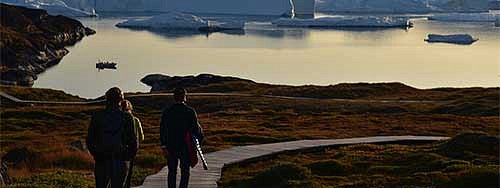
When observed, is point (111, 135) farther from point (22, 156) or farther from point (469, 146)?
point (469, 146)

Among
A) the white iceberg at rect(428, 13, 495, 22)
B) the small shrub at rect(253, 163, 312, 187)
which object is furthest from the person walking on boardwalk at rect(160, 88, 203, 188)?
the white iceberg at rect(428, 13, 495, 22)

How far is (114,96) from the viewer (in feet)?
25.0

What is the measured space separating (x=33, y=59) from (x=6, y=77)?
11212mm

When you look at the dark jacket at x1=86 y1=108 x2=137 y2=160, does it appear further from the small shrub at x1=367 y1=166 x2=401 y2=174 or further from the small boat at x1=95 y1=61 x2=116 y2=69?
the small boat at x1=95 y1=61 x2=116 y2=69

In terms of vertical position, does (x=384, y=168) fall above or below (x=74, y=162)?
above

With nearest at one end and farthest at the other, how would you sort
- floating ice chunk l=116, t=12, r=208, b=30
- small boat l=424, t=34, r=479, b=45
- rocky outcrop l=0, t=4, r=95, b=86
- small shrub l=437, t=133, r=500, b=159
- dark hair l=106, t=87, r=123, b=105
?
dark hair l=106, t=87, r=123, b=105
small shrub l=437, t=133, r=500, b=159
rocky outcrop l=0, t=4, r=95, b=86
small boat l=424, t=34, r=479, b=45
floating ice chunk l=116, t=12, r=208, b=30

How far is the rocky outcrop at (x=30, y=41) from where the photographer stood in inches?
2536

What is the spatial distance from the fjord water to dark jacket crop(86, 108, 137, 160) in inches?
1735

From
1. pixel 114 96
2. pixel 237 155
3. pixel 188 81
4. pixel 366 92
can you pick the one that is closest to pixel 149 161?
pixel 237 155

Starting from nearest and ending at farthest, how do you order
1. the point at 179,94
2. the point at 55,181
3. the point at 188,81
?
1. the point at 179,94
2. the point at 55,181
3. the point at 188,81

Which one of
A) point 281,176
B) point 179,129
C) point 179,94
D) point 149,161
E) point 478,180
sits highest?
point 179,94

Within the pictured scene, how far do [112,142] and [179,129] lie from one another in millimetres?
1188

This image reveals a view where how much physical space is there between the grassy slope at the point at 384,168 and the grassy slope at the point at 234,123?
1784 millimetres

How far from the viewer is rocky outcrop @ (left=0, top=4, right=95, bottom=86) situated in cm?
6441
